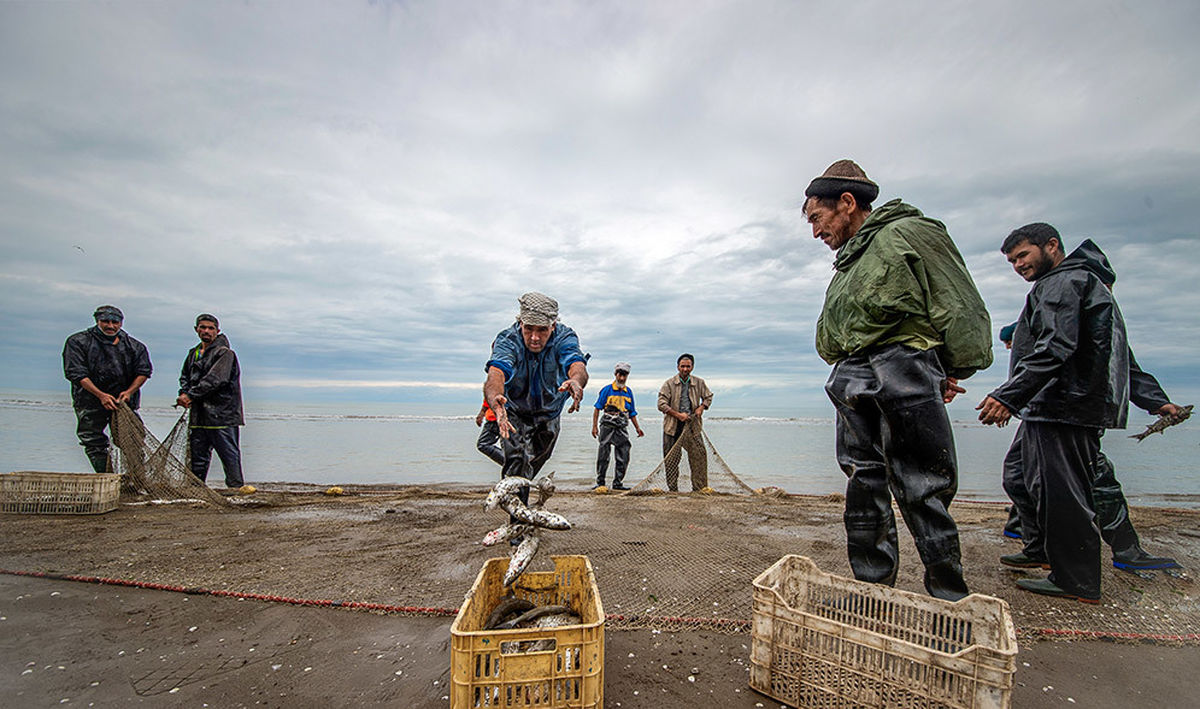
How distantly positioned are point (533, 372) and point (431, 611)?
1952 mm

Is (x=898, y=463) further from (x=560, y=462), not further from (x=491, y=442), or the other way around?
(x=560, y=462)

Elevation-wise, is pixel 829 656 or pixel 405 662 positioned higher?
pixel 829 656

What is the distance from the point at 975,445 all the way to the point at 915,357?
59.1ft

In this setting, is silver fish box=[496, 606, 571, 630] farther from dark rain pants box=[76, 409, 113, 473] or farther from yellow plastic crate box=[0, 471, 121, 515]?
dark rain pants box=[76, 409, 113, 473]

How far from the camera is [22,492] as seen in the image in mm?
4824

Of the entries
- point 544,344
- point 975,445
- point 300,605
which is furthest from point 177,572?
point 975,445

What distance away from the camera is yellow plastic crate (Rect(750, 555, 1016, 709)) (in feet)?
5.05

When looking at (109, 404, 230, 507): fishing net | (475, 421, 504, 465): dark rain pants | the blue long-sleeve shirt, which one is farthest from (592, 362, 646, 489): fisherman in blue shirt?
(109, 404, 230, 507): fishing net

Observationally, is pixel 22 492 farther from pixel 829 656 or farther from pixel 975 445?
pixel 975 445

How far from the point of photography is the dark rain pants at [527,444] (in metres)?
3.98

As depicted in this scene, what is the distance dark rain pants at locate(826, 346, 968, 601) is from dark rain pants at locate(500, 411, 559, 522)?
2248mm

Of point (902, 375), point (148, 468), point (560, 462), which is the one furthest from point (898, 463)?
point (560, 462)

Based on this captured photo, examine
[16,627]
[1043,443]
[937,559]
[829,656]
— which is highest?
[1043,443]

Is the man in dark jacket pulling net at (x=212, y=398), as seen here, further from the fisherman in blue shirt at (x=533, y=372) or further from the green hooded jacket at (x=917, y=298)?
the green hooded jacket at (x=917, y=298)
